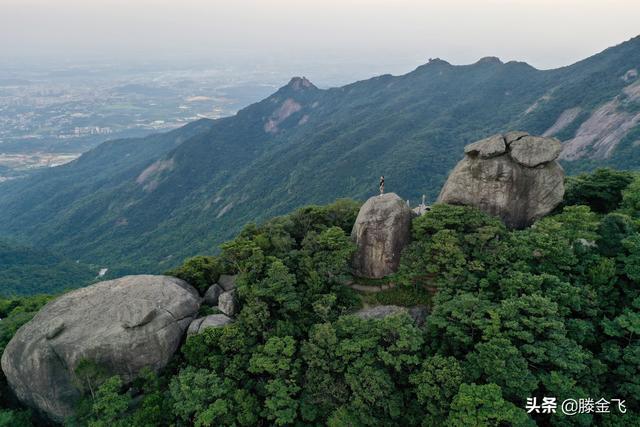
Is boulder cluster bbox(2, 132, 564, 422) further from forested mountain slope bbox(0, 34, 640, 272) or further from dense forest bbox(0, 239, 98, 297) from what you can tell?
forested mountain slope bbox(0, 34, 640, 272)

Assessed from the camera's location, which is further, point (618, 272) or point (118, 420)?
point (618, 272)

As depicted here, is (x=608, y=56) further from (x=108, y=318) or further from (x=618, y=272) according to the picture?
(x=108, y=318)

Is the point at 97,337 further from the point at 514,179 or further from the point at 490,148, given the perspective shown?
the point at 514,179

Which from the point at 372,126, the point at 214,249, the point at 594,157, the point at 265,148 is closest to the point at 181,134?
the point at 265,148

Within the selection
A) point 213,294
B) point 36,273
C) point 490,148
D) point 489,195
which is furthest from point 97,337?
point 36,273

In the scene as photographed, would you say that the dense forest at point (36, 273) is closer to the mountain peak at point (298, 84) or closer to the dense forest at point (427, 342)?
the dense forest at point (427, 342)

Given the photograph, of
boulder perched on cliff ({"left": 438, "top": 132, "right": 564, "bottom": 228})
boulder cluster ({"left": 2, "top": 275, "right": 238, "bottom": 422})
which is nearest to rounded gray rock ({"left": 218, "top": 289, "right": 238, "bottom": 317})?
boulder cluster ({"left": 2, "top": 275, "right": 238, "bottom": 422})
